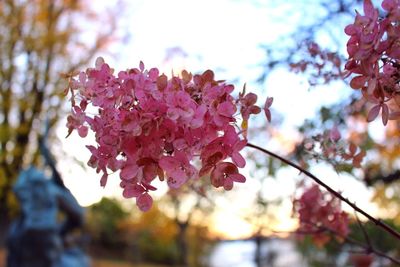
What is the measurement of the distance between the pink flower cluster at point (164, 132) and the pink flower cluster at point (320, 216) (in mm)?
977

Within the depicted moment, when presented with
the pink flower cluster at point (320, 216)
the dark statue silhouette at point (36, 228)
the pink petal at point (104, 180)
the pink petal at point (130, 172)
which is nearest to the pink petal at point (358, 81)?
the pink petal at point (130, 172)

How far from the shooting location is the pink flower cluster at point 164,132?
1.03 m

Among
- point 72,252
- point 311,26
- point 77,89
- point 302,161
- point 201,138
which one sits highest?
point 72,252

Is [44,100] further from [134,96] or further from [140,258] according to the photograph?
[140,258]

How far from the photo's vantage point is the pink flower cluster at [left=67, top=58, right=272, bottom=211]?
1029mm

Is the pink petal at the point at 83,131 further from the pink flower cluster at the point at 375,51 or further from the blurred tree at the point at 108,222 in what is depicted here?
the blurred tree at the point at 108,222

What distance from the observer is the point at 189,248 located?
22234 mm

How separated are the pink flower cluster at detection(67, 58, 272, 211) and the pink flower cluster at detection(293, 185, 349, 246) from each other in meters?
0.98

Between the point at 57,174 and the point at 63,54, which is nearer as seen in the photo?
the point at 57,174

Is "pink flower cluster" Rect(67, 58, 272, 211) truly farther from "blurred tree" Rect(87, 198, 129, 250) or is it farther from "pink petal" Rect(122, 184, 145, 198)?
"blurred tree" Rect(87, 198, 129, 250)

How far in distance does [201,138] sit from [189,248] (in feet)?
71.5

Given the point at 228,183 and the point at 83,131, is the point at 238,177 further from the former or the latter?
the point at 83,131

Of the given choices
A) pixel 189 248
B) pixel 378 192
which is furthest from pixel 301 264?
pixel 378 192

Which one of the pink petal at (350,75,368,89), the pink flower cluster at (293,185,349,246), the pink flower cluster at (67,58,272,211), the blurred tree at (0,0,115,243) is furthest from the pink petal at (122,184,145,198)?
the blurred tree at (0,0,115,243)
